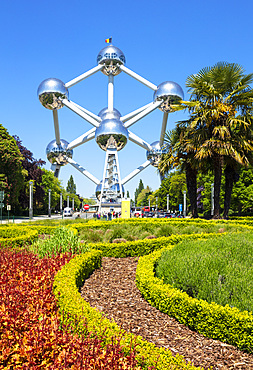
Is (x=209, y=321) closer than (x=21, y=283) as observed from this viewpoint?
Yes

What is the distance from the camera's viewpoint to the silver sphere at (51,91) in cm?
4988

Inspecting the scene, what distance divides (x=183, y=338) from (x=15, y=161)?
37.2 metres

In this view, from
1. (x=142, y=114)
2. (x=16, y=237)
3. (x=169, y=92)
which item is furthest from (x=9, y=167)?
(x=16, y=237)

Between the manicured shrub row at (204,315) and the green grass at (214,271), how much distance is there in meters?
0.42

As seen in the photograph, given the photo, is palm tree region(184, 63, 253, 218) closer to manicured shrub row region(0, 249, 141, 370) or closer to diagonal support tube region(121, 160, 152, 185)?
manicured shrub row region(0, 249, 141, 370)

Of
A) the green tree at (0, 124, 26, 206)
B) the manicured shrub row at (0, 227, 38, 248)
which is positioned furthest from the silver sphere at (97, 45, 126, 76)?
the manicured shrub row at (0, 227, 38, 248)

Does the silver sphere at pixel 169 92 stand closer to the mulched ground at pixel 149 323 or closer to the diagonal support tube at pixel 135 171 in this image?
the diagonal support tube at pixel 135 171

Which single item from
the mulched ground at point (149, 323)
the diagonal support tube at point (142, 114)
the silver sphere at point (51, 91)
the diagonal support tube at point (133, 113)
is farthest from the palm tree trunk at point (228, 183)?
the diagonal support tube at point (133, 113)

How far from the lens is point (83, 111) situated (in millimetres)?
56062

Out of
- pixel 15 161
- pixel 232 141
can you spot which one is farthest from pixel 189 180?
pixel 15 161

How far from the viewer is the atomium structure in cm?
4991

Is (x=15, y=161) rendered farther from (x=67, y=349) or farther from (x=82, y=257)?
(x=67, y=349)

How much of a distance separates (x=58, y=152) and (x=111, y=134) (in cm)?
1187

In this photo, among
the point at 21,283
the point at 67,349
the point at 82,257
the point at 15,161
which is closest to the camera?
the point at 67,349
